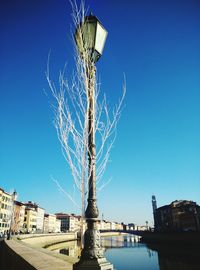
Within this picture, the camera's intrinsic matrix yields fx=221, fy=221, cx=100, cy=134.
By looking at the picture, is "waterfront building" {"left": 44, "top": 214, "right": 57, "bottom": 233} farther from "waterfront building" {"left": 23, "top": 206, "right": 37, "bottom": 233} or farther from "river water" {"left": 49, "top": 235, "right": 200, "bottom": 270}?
"river water" {"left": 49, "top": 235, "right": 200, "bottom": 270}

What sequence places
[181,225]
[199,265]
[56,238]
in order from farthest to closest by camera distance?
[181,225]
[56,238]
[199,265]

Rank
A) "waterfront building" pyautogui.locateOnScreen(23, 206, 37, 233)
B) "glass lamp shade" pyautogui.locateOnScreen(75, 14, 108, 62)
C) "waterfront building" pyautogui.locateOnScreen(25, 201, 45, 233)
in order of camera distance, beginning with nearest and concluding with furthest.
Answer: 1. "glass lamp shade" pyautogui.locateOnScreen(75, 14, 108, 62)
2. "waterfront building" pyautogui.locateOnScreen(23, 206, 37, 233)
3. "waterfront building" pyautogui.locateOnScreen(25, 201, 45, 233)

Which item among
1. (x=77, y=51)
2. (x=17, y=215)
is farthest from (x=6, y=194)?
(x=77, y=51)

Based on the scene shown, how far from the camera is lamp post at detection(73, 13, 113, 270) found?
257 cm

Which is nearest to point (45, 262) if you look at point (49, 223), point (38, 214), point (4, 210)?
point (4, 210)

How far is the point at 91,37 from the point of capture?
3406 mm

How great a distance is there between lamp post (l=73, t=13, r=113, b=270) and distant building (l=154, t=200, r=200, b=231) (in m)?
55.5

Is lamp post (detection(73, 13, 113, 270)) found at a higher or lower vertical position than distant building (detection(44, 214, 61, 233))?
higher

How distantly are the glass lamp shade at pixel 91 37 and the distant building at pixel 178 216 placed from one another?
183 ft

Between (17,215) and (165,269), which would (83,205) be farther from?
(17,215)

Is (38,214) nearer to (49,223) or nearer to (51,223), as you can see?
(49,223)

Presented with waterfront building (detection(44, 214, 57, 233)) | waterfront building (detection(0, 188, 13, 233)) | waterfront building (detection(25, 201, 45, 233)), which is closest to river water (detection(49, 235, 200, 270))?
waterfront building (detection(0, 188, 13, 233))

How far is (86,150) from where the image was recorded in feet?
10.4

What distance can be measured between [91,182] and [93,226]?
21.9 inches
